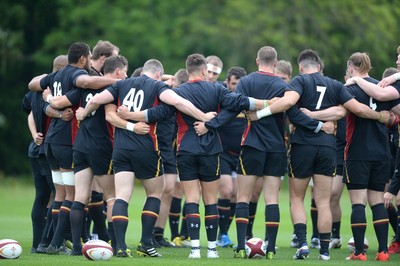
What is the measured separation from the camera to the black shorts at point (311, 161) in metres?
12.3

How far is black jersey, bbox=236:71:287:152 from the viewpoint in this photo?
1241 centimetres

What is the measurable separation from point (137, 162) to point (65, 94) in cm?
167

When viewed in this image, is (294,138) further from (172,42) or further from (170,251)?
(172,42)

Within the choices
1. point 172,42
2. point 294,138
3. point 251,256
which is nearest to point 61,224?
point 251,256

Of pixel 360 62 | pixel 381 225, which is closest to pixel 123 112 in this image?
pixel 360 62

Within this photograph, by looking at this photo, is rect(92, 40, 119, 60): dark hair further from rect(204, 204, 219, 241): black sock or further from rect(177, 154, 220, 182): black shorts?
rect(204, 204, 219, 241): black sock

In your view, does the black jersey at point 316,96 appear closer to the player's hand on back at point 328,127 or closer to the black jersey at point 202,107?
the player's hand on back at point 328,127

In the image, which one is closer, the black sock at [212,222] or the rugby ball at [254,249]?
the rugby ball at [254,249]

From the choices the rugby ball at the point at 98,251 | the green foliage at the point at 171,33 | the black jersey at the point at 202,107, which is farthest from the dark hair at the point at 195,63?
the green foliage at the point at 171,33

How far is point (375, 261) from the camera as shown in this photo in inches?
480

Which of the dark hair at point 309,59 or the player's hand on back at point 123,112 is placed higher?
the dark hair at point 309,59

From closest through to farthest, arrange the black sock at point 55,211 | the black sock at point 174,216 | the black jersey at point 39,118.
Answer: the black sock at point 55,211
the black jersey at point 39,118
the black sock at point 174,216

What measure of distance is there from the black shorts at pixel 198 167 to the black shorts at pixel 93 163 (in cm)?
107

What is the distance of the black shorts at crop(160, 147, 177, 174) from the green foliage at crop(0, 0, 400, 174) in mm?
24749
